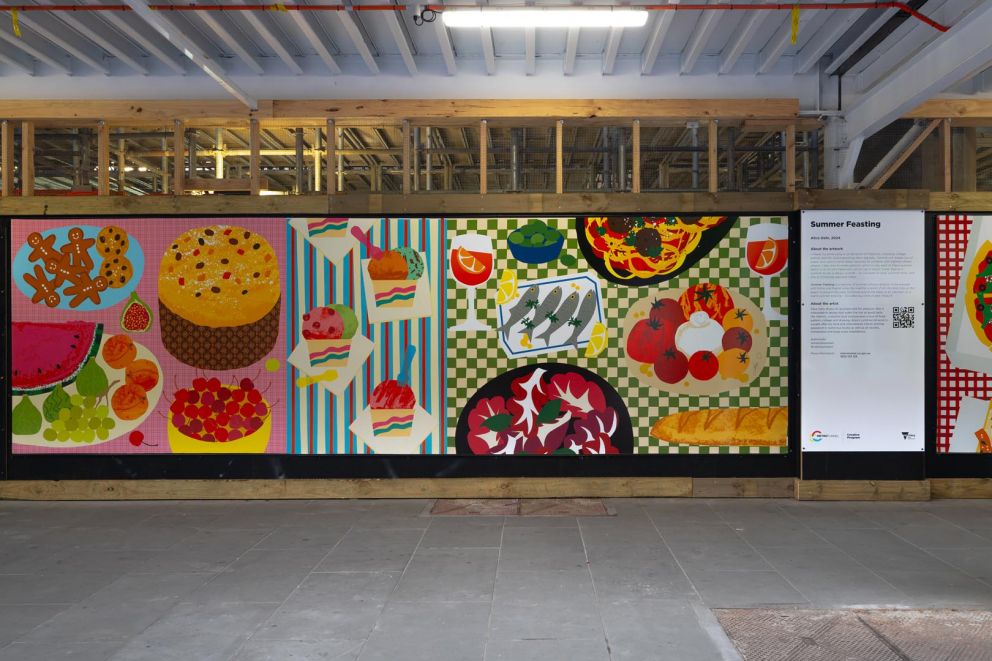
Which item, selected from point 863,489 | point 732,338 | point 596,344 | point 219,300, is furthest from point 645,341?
point 219,300

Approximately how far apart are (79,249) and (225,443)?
2456mm

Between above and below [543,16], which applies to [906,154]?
below

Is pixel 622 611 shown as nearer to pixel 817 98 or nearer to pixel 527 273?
pixel 527 273

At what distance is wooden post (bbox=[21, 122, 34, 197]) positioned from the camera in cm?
700

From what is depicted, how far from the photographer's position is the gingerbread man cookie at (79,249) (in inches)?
279

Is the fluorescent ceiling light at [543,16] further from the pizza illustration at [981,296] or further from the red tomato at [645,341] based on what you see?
the pizza illustration at [981,296]

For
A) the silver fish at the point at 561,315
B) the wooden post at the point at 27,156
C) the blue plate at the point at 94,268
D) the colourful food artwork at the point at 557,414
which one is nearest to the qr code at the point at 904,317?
the colourful food artwork at the point at 557,414

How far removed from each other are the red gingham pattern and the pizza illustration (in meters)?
0.16

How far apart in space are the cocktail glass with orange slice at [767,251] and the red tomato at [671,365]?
0.96 m

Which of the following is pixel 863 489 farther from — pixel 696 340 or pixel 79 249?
pixel 79 249

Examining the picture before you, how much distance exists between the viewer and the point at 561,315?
702cm

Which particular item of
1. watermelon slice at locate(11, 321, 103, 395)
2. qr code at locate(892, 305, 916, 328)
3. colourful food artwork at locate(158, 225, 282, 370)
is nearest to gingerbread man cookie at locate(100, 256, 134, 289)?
colourful food artwork at locate(158, 225, 282, 370)

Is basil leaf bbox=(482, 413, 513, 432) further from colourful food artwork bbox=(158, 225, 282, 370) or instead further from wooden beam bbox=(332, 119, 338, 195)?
wooden beam bbox=(332, 119, 338, 195)

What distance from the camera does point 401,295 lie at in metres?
7.04
